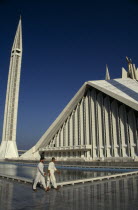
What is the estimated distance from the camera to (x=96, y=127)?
2667 centimetres

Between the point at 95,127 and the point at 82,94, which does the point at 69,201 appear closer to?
the point at 95,127

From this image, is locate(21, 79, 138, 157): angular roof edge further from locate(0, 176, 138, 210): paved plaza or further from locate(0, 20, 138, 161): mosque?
locate(0, 176, 138, 210): paved plaza

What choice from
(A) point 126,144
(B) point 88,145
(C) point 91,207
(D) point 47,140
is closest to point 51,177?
(C) point 91,207

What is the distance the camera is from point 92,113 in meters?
27.5

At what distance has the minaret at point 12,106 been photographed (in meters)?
37.4

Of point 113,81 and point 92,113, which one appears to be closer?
point 92,113

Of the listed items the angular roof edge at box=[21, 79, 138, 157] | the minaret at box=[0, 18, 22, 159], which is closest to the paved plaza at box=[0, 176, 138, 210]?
the angular roof edge at box=[21, 79, 138, 157]

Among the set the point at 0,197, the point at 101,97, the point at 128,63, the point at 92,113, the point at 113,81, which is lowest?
the point at 0,197

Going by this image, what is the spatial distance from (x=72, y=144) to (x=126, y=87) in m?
11.4

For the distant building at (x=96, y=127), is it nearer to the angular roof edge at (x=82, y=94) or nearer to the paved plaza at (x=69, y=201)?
the angular roof edge at (x=82, y=94)

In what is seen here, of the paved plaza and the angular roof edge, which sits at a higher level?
the angular roof edge

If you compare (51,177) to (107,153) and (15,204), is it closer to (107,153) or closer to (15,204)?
(15,204)

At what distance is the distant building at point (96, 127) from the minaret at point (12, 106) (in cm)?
670

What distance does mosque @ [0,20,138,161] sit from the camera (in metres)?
22.7
